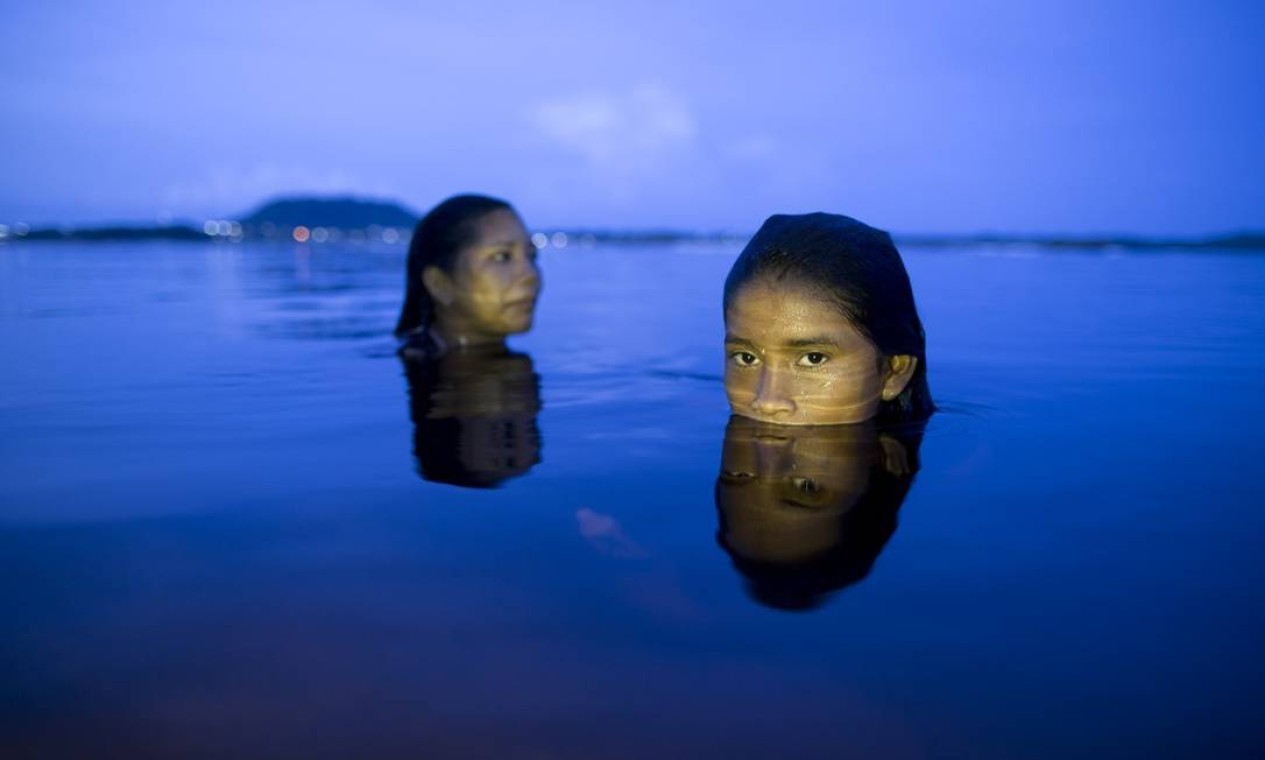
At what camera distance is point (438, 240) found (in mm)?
8875

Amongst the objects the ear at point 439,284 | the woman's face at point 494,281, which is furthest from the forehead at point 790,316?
the ear at point 439,284

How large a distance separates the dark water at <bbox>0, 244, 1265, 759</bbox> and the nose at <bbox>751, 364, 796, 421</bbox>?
0.19 metres

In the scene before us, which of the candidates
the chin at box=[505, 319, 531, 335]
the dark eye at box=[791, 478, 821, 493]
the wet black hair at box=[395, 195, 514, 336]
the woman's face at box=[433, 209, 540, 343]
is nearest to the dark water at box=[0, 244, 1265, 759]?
the dark eye at box=[791, 478, 821, 493]

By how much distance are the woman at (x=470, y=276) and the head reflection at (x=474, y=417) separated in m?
0.49

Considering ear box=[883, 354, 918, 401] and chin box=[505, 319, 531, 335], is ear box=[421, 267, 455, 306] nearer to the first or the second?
chin box=[505, 319, 531, 335]

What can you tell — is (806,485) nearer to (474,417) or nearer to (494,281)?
(474,417)

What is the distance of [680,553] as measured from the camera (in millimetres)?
2918

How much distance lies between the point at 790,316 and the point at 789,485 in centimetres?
103

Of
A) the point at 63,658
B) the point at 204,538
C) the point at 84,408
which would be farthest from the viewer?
the point at 84,408

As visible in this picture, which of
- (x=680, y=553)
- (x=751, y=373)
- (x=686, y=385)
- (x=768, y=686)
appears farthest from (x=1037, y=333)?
(x=768, y=686)

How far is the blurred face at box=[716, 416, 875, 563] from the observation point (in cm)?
300

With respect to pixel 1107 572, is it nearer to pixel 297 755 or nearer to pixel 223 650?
pixel 297 755

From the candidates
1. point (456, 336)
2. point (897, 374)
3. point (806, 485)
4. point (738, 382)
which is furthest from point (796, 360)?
point (456, 336)

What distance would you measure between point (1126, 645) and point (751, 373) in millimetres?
2556
